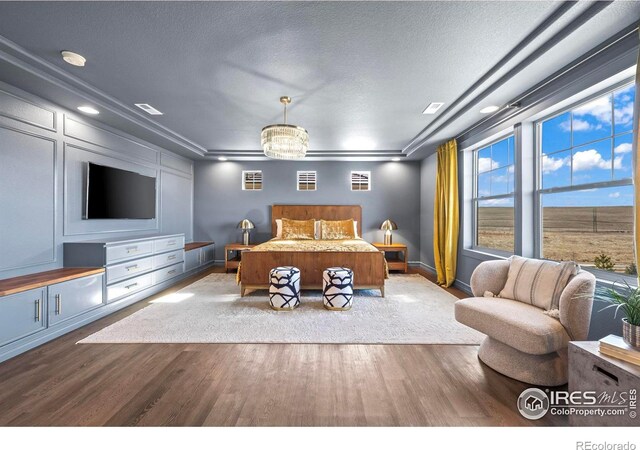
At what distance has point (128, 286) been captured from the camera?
11.2ft

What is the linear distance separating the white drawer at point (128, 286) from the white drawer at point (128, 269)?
0.24ft

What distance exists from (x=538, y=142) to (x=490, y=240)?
1640 millimetres

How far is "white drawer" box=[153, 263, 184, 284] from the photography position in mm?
3997

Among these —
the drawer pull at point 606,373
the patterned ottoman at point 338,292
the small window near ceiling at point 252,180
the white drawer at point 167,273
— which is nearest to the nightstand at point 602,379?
the drawer pull at point 606,373

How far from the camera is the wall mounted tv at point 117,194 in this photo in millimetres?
3348

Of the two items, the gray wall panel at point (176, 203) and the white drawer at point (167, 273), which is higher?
the gray wall panel at point (176, 203)

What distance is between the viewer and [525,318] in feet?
5.79

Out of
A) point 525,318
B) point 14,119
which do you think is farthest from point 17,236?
point 525,318

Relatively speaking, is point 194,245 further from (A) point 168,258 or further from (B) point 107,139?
(B) point 107,139

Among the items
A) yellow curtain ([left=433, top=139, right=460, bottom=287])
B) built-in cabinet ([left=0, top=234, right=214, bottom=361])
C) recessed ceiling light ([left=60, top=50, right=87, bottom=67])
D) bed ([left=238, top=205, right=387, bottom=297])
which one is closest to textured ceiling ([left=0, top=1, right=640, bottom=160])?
recessed ceiling light ([left=60, top=50, right=87, bottom=67])

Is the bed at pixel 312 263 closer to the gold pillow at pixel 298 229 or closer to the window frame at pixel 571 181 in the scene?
the gold pillow at pixel 298 229

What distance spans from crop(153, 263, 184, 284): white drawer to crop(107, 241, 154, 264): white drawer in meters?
0.37

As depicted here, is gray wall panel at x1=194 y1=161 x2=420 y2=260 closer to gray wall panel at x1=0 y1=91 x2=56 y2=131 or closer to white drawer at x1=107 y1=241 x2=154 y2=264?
white drawer at x1=107 y1=241 x2=154 y2=264
